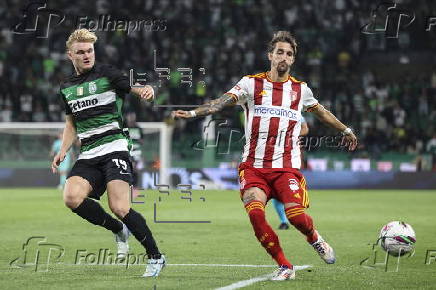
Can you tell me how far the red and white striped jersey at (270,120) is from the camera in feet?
27.8

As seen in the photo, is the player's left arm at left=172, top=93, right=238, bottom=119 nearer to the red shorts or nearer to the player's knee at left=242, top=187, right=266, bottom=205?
the red shorts

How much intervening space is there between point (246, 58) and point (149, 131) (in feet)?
19.2

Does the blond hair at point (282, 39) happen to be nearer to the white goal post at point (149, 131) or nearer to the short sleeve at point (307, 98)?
the short sleeve at point (307, 98)

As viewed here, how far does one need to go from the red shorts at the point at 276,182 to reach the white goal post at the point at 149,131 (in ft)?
58.3

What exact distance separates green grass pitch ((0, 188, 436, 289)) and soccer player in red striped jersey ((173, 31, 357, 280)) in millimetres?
670

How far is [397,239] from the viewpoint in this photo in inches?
374

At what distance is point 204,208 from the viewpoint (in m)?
19.5

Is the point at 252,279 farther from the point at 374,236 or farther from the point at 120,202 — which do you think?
the point at 374,236

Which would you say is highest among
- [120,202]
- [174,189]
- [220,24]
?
[220,24]

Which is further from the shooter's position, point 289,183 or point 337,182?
point 337,182

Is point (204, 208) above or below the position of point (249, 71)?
below

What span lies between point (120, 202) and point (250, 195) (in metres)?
1.14

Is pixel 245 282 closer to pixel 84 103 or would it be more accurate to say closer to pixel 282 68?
pixel 282 68

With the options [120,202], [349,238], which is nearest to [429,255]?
[349,238]
